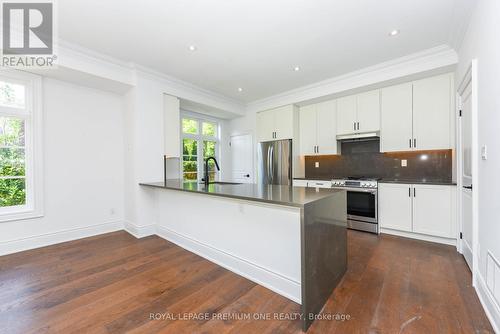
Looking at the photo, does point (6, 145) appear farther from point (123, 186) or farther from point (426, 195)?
point (426, 195)

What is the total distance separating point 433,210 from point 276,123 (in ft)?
10.4

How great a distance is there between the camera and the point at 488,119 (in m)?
1.68

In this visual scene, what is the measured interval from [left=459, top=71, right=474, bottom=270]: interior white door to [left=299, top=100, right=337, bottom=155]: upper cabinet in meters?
1.87

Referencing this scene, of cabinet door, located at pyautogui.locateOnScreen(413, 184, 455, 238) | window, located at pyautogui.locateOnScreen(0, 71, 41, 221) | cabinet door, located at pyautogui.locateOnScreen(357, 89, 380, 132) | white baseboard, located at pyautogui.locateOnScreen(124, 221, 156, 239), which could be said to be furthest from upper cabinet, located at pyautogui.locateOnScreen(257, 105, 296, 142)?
window, located at pyautogui.locateOnScreen(0, 71, 41, 221)

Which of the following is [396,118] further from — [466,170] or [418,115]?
[466,170]

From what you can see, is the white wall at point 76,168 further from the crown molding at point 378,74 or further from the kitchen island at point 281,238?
the crown molding at point 378,74

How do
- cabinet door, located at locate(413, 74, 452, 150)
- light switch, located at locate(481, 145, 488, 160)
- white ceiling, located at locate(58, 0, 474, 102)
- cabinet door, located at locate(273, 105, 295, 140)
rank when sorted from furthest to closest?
cabinet door, located at locate(273, 105, 295, 140) → cabinet door, located at locate(413, 74, 452, 150) → white ceiling, located at locate(58, 0, 474, 102) → light switch, located at locate(481, 145, 488, 160)

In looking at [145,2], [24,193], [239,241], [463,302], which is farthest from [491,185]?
[24,193]

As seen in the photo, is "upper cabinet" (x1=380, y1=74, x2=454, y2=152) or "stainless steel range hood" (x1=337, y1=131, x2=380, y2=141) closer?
"upper cabinet" (x1=380, y1=74, x2=454, y2=152)

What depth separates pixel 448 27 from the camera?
238 centimetres

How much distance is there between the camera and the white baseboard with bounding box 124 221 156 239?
343 centimetres

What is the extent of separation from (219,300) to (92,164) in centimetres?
320

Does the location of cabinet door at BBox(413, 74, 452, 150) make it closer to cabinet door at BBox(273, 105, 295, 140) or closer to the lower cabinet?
the lower cabinet

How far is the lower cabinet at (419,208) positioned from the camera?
9.57ft
